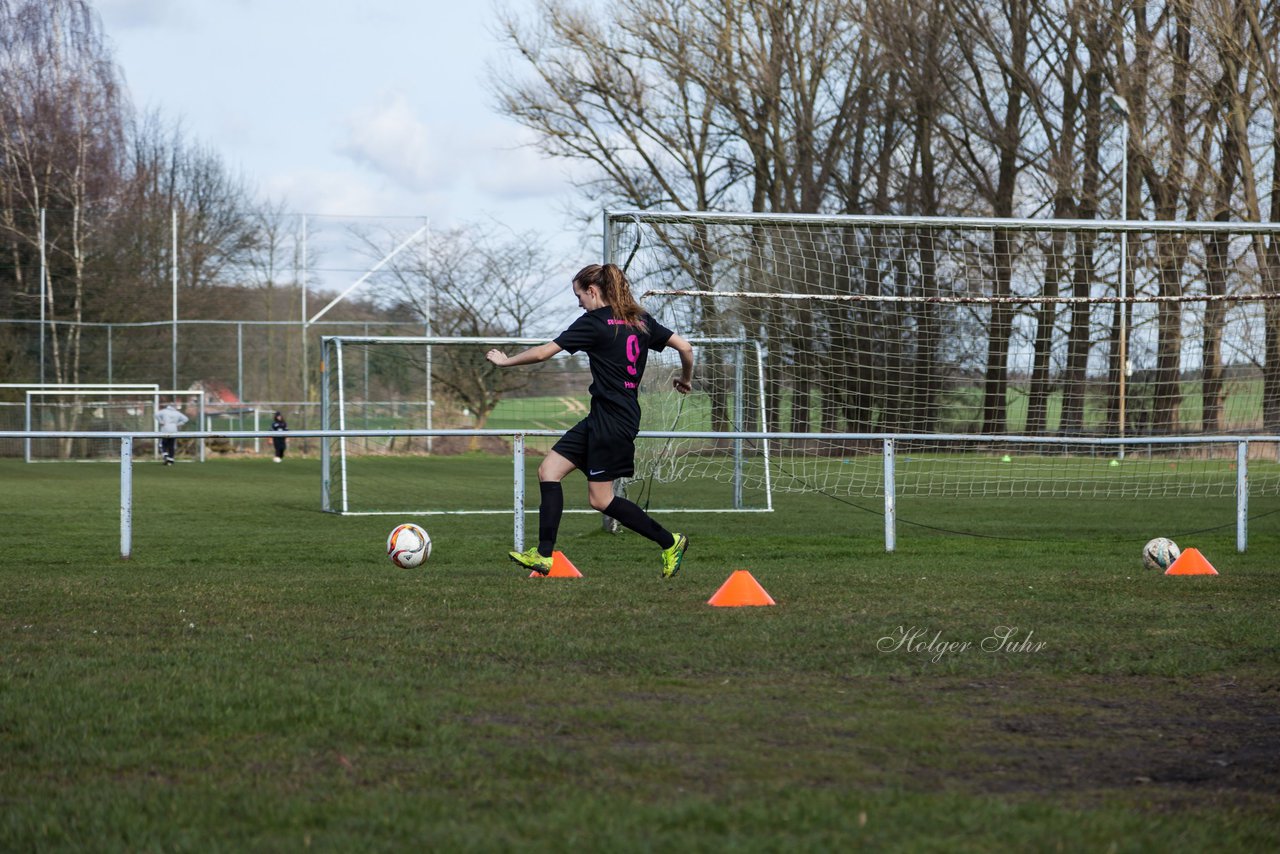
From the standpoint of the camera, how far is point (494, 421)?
38.8 meters

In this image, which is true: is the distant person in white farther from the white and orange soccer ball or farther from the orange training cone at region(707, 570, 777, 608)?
the orange training cone at region(707, 570, 777, 608)

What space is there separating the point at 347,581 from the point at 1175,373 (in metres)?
11.3

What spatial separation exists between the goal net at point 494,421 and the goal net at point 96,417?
3914 millimetres

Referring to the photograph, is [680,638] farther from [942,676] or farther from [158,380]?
[158,380]

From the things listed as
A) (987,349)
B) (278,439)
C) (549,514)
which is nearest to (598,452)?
(549,514)

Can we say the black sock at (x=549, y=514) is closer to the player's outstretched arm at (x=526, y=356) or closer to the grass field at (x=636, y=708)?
the grass field at (x=636, y=708)

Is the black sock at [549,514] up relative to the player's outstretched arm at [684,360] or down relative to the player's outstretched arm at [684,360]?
down

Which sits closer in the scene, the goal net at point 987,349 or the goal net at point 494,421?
the goal net at point 494,421

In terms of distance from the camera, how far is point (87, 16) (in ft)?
130

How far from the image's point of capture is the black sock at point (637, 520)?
841 cm

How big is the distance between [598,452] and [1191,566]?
4.06 metres

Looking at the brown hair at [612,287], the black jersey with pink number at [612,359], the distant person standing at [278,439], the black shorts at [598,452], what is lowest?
the distant person standing at [278,439]

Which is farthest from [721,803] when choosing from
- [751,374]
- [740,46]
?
[740,46]
